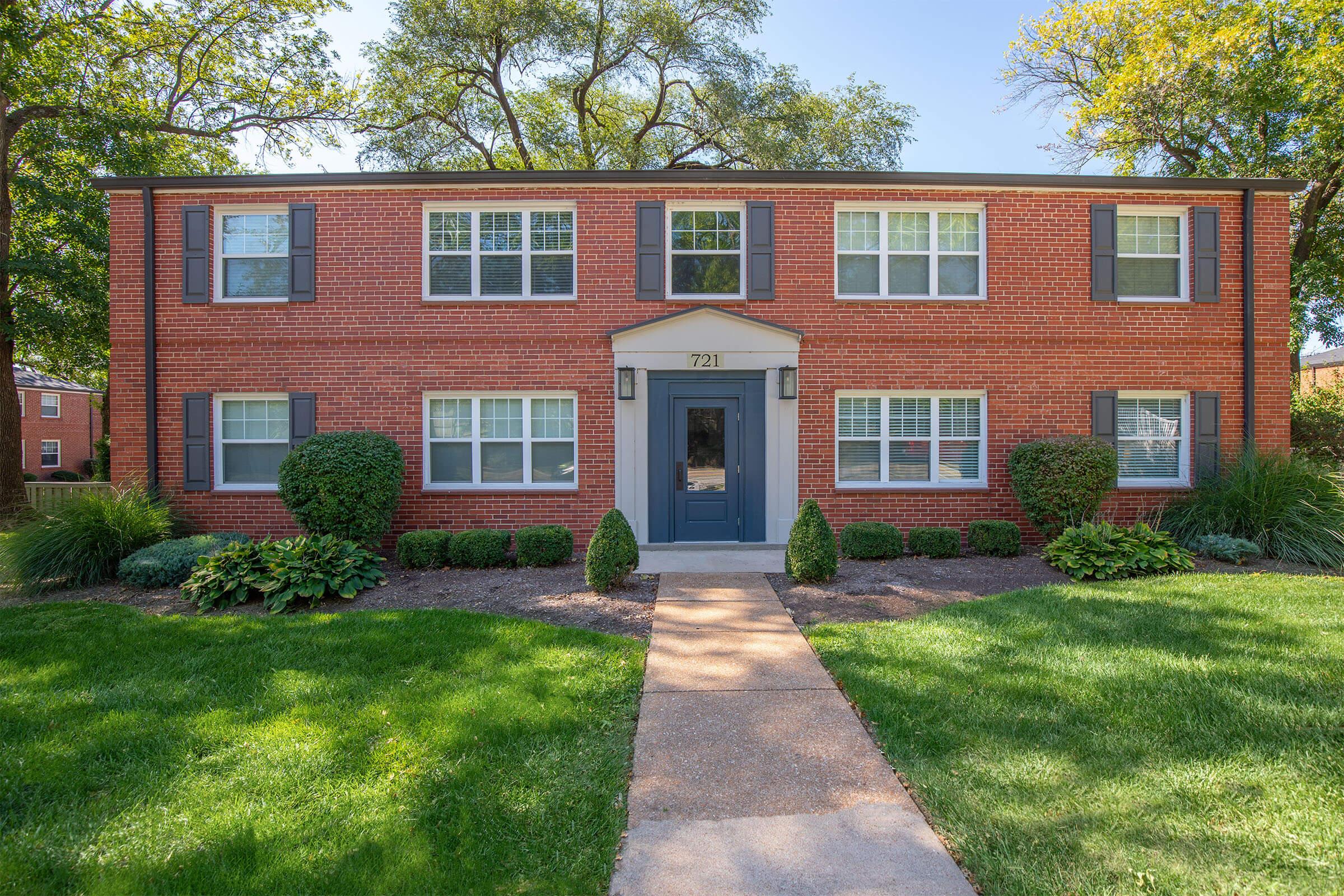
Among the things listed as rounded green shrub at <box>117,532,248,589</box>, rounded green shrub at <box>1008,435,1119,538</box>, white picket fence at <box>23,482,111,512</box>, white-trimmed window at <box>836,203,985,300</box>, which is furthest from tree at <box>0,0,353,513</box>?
rounded green shrub at <box>1008,435,1119,538</box>

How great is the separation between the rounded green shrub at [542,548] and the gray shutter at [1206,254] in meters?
10.4

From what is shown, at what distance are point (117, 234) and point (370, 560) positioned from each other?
6.99 metres

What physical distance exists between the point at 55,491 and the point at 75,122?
26.2ft

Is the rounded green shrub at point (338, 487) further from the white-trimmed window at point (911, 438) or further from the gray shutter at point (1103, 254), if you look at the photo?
the gray shutter at point (1103, 254)

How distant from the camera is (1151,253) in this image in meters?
10.5

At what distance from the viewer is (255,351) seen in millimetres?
10227

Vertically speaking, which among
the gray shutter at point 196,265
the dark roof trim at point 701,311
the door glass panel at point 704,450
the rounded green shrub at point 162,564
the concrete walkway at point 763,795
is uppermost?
the gray shutter at point 196,265

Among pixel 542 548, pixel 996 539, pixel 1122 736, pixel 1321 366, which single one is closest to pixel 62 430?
pixel 542 548

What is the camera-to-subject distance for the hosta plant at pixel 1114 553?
25.7 feet

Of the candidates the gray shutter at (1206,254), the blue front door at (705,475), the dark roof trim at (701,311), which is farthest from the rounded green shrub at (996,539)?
the gray shutter at (1206,254)

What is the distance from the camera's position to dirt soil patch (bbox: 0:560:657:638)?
6.55 meters

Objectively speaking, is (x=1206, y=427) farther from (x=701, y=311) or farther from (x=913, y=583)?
(x=701, y=311)

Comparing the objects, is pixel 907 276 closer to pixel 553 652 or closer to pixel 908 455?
pixel 908 455

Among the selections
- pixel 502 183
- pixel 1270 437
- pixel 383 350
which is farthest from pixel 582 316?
pixel 1270 437
